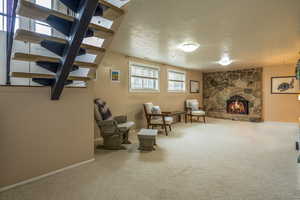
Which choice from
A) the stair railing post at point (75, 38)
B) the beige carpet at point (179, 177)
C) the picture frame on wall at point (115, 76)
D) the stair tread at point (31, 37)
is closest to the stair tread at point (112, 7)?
the stair railing post at point (75, 38)

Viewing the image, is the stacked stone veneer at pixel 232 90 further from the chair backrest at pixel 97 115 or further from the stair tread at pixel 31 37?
the stair tread at pixel 31 37

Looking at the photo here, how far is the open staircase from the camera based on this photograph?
149 cm

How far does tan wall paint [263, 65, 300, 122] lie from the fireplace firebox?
70cm

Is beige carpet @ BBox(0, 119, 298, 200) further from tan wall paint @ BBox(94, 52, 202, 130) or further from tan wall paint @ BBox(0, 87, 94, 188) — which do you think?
tan wall paint @ BBox(94, 52, 202, 130)

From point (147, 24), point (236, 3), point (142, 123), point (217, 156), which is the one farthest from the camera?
point (142, 123)

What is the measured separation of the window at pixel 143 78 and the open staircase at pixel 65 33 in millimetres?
2854

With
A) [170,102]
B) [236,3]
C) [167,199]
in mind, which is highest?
[236,3]

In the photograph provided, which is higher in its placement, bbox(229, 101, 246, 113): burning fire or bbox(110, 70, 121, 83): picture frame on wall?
bbox(110, 70, 121, 83): picture frame on wall

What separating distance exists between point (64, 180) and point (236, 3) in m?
3.11

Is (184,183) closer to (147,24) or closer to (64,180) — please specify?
(64,180)

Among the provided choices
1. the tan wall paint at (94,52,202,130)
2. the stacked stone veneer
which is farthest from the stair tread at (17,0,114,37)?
the stacked stone veneer

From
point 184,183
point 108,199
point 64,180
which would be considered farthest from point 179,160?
point 64,180

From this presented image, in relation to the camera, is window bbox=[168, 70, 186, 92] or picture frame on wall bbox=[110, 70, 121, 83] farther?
window bbox=[168, 70, 186, 92]

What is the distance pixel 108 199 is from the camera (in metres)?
1.79
